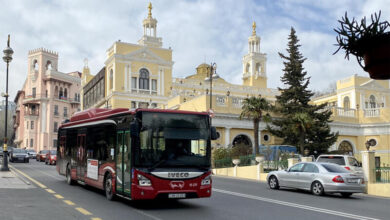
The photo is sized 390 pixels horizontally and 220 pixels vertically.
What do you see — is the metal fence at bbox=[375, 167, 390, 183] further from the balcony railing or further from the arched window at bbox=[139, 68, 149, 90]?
the arched window at bbox=[139, 68, 149, 90]

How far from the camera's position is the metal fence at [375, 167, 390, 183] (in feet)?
62.5

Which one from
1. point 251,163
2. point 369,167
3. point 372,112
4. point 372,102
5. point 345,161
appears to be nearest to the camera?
point 369,167

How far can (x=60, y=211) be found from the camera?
10.2m

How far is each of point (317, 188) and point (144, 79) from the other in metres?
45.2

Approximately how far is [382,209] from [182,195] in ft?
21.9

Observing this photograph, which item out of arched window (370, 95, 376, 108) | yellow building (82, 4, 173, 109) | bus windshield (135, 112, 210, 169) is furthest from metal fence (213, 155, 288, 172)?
arched window (370, 95, 376, 108)

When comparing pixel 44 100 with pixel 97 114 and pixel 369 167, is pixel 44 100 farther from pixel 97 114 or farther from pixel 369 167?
pixel 369 167

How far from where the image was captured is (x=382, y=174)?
19312 millimetres

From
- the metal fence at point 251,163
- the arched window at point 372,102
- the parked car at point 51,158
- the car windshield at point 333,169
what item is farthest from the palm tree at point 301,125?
the parked car at point 51,158

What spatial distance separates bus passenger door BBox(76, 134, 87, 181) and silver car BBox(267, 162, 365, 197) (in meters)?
8.87

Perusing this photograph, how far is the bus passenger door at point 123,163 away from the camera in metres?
11.1

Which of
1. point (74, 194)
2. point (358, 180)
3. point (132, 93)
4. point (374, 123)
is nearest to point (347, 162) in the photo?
point (358, 180)

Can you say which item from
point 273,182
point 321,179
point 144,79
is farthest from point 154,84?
point 321,179

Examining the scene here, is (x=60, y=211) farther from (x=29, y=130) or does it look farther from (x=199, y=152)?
(x=29, y=130)
